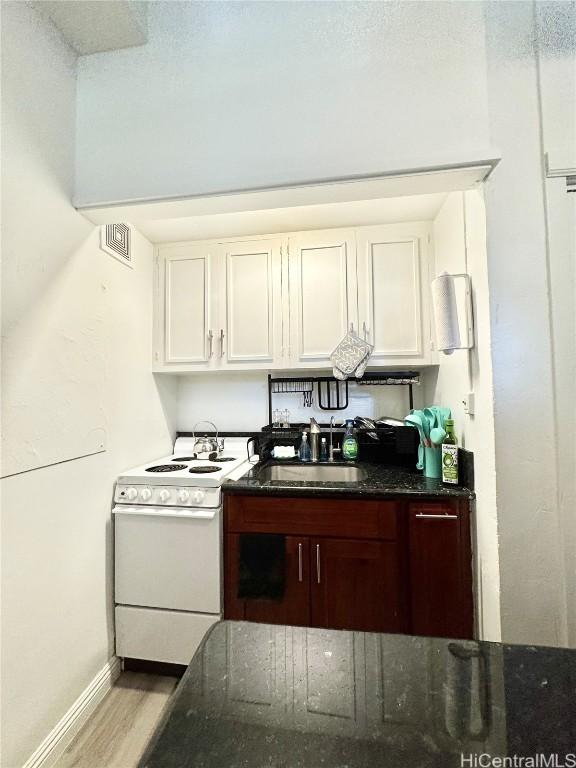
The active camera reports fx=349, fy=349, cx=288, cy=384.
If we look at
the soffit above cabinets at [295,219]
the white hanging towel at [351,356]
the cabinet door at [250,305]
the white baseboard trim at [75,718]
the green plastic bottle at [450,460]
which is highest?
the soffit above cabinets at [295,219]

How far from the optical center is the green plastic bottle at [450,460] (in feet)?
5.20

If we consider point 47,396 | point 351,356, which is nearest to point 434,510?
point 351,356

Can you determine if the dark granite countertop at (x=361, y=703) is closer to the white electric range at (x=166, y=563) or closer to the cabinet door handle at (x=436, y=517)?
the cabinet door handle at (x=436, y=517)

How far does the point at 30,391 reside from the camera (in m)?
1.26

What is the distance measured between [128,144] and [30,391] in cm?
104

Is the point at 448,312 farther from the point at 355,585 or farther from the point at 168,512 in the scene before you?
the point at 168,512

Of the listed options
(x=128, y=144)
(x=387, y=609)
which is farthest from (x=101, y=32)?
(x=387, y=609)

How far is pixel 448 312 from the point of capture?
1.41 metres

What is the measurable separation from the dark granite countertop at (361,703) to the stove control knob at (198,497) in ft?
3.40

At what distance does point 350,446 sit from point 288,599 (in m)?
0.88

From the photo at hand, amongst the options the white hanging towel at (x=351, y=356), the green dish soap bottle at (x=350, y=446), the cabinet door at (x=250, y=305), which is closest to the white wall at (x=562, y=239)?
the white hanging towel at (x=351, y=356)

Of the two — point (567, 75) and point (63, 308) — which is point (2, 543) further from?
point (567, 75)

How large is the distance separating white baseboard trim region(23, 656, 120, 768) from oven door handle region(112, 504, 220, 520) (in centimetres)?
70

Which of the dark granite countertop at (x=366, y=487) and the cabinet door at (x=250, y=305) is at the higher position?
the cabinet door at (x=250, y=305)
